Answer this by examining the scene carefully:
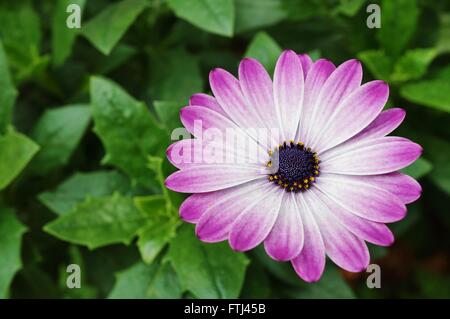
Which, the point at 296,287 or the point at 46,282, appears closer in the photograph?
the point at 296,287

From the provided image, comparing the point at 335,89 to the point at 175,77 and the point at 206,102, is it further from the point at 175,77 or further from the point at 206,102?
the point at 175,77

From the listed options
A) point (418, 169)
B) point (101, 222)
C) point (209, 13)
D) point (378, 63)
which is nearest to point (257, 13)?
point (209, 13)

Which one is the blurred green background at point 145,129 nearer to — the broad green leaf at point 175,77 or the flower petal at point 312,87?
the broad green leaf at point 175,77

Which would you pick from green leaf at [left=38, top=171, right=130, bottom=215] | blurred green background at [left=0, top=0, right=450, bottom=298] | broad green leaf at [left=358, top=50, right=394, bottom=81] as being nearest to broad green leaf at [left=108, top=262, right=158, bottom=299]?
blurred green background at [left=0, top=0, right=450, bottom=298]

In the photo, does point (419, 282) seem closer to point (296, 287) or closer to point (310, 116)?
point (296, 287)

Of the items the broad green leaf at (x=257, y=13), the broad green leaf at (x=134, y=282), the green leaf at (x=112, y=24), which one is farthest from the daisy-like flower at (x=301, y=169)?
the broad green leaf at (x=257, y=13)

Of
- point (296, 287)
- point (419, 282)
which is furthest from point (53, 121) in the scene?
point (419, 282)
